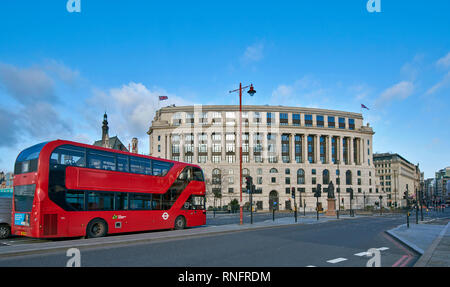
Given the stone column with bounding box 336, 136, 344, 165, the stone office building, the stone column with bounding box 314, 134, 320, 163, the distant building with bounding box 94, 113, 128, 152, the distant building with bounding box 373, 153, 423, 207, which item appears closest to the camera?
the stone office building

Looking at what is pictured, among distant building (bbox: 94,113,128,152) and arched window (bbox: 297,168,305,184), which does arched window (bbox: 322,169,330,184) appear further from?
distant building (bbox: 94,113,128,152)

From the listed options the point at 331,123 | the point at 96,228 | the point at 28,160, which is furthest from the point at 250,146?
the point at 28,160

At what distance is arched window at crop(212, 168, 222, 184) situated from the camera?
81.7 m

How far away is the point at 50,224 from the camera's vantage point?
1541 centimetres

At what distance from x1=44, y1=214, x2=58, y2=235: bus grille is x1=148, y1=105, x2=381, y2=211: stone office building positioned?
70933 millimetres

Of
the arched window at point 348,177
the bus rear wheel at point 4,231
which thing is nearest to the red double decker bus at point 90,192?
the bus rear wheel at point 4,231

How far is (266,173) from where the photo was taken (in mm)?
92688

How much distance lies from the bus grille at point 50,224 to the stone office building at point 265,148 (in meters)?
70.9

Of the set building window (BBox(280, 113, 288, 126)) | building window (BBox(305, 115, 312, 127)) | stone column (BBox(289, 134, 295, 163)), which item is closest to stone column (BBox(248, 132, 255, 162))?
building window (BBox(280, 113, 288, 126))

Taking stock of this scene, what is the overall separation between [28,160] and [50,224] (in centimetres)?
332

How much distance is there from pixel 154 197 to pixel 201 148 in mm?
71951

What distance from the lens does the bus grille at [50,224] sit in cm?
1527

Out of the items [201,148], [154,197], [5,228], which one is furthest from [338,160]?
[5,228]
